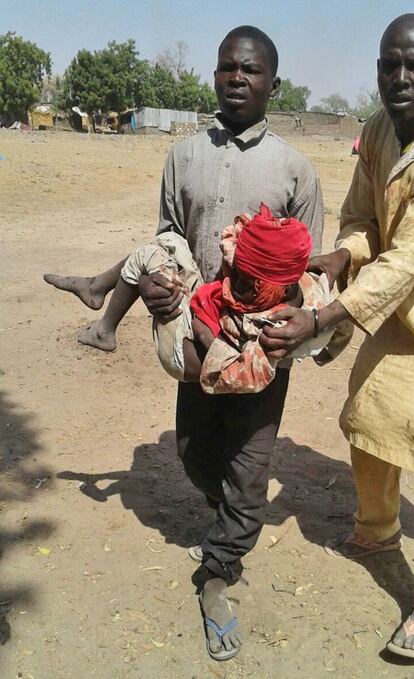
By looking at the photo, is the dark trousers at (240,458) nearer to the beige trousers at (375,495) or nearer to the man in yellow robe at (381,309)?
the man in yellow robe at (381,309)

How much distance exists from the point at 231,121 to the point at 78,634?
1.95 meters

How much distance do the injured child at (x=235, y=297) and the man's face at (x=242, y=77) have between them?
0.44m

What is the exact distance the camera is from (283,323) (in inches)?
79.0

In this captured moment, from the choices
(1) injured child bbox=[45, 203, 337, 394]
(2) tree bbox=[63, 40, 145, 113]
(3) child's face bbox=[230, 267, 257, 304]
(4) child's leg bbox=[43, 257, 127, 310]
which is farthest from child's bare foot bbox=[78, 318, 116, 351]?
(2) tree bbox=[63, 40, 145, 113]

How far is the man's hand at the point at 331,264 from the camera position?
7.70 ft

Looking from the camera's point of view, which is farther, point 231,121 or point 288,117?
point 288,117

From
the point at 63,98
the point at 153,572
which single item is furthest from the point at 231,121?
the point at 63,98

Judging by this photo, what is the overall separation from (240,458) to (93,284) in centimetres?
93

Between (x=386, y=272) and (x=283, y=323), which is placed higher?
(x=386, y=272)

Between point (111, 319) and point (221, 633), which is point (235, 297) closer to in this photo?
point (111, 319)

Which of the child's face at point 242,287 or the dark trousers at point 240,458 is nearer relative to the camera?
the child's face at point 242,287

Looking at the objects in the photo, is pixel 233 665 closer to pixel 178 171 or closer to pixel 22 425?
pixel 178 171

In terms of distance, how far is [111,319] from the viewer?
2.61 meters

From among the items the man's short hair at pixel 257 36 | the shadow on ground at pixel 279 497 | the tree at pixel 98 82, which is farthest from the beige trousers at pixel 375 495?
the tree at pixel 98 82
